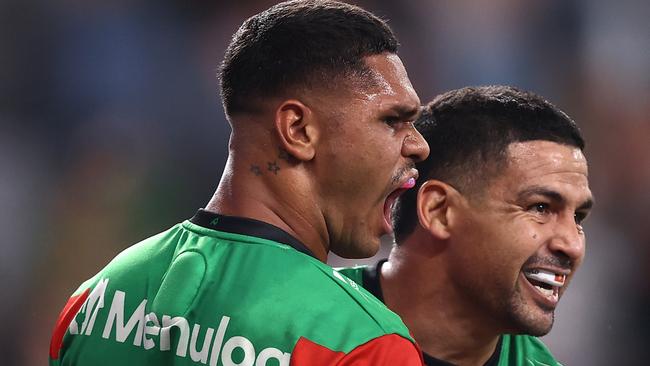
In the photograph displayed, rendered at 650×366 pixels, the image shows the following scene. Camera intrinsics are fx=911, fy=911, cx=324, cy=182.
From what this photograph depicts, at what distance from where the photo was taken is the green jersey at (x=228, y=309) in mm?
1805

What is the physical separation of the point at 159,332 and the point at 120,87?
11.8ft

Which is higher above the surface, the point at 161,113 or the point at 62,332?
the point at 161,113

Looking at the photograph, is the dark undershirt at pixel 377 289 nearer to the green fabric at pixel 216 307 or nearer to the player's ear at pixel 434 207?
the player's ear at pixel 434 207

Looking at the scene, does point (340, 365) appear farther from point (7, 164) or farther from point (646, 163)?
point (646, 163)

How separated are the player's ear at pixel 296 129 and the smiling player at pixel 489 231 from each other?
1.22 metres

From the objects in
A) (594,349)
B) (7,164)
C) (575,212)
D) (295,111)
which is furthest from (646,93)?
(295,111)

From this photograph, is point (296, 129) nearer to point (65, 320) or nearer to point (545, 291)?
point (65, 320)

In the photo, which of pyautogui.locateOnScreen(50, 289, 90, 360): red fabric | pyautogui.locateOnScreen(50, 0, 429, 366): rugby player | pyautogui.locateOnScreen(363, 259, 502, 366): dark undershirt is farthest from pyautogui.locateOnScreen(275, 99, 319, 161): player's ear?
pyautogui.locateOnScreen(363, 259, 502, 366): dark undershirt

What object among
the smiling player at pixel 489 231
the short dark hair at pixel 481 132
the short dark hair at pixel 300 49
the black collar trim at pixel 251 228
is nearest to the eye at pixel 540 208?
the smiling player at pixel 489 231

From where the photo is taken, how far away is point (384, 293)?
334 centimetres

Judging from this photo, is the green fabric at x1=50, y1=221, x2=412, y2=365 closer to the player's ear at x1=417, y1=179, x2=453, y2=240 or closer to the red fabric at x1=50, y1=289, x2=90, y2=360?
the red fabric at x1=50, y1=289, x2=90, y2=360

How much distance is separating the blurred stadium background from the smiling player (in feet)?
5.81

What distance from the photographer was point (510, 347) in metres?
3.39

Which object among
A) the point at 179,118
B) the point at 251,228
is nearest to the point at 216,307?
the point at 251,228
